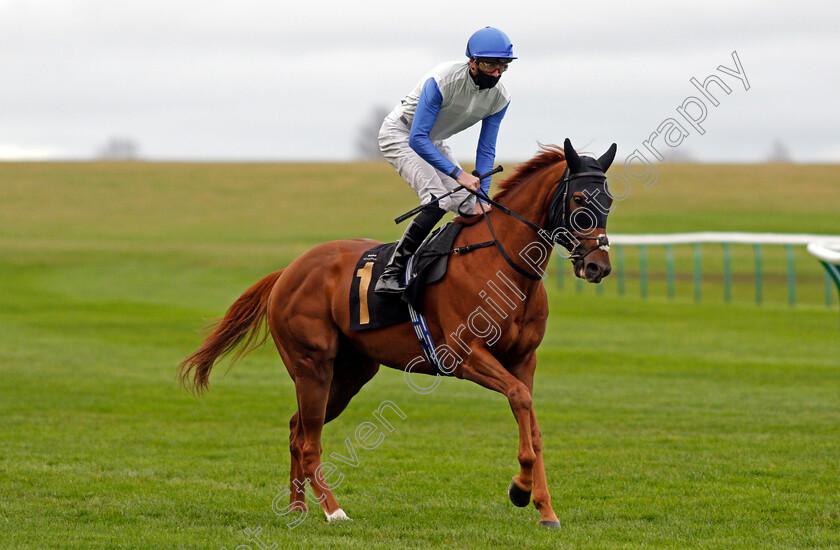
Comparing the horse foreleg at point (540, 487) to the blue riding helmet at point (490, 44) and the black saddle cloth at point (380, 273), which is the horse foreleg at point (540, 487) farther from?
the blue riding helmet at point (490, 44)

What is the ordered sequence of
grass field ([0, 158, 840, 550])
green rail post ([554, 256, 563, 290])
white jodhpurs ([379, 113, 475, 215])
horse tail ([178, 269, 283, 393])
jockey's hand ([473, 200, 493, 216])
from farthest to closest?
green rail post ([554, 256, 563, 290])
horse tail ([178, 269, 283, 393])
white jodhpurs ([379, 113, 475, 215])
jockey's hand ([473, 200, 493, 216])
grass field ([0, 158, 840, 550])

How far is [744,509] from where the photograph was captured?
249 inches

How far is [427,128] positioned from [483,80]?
433 mm

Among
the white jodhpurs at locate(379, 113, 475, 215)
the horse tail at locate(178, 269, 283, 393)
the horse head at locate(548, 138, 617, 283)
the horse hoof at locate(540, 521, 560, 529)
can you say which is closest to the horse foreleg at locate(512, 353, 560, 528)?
the horse hoof at locate(540, 521, 560, 529)

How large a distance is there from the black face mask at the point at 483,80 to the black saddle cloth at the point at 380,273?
0.85m

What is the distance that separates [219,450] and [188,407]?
2.80 meters

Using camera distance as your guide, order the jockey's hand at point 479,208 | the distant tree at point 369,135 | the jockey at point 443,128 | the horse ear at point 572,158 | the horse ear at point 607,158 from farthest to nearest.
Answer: the distant tree at point 369,135 → the jockey's hand at point 479,208 → the jockey at point 443,128 → the horse ear at point 607,158 → the horse ear at point 572,158

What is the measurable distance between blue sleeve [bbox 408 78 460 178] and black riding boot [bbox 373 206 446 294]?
0.33 metres

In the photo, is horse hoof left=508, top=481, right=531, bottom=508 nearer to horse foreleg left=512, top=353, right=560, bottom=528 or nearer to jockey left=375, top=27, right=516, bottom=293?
horse foreleg left=512, top=353, right=560, bottom=528

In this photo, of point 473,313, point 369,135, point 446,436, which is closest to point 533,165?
point 473,313

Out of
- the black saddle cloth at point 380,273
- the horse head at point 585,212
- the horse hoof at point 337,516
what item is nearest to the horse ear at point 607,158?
the horse head at point 585,212

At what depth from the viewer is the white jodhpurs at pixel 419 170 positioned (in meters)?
6.45

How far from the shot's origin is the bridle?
5.62 metres

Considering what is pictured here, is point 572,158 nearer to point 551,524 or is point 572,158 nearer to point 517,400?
point 517,400
